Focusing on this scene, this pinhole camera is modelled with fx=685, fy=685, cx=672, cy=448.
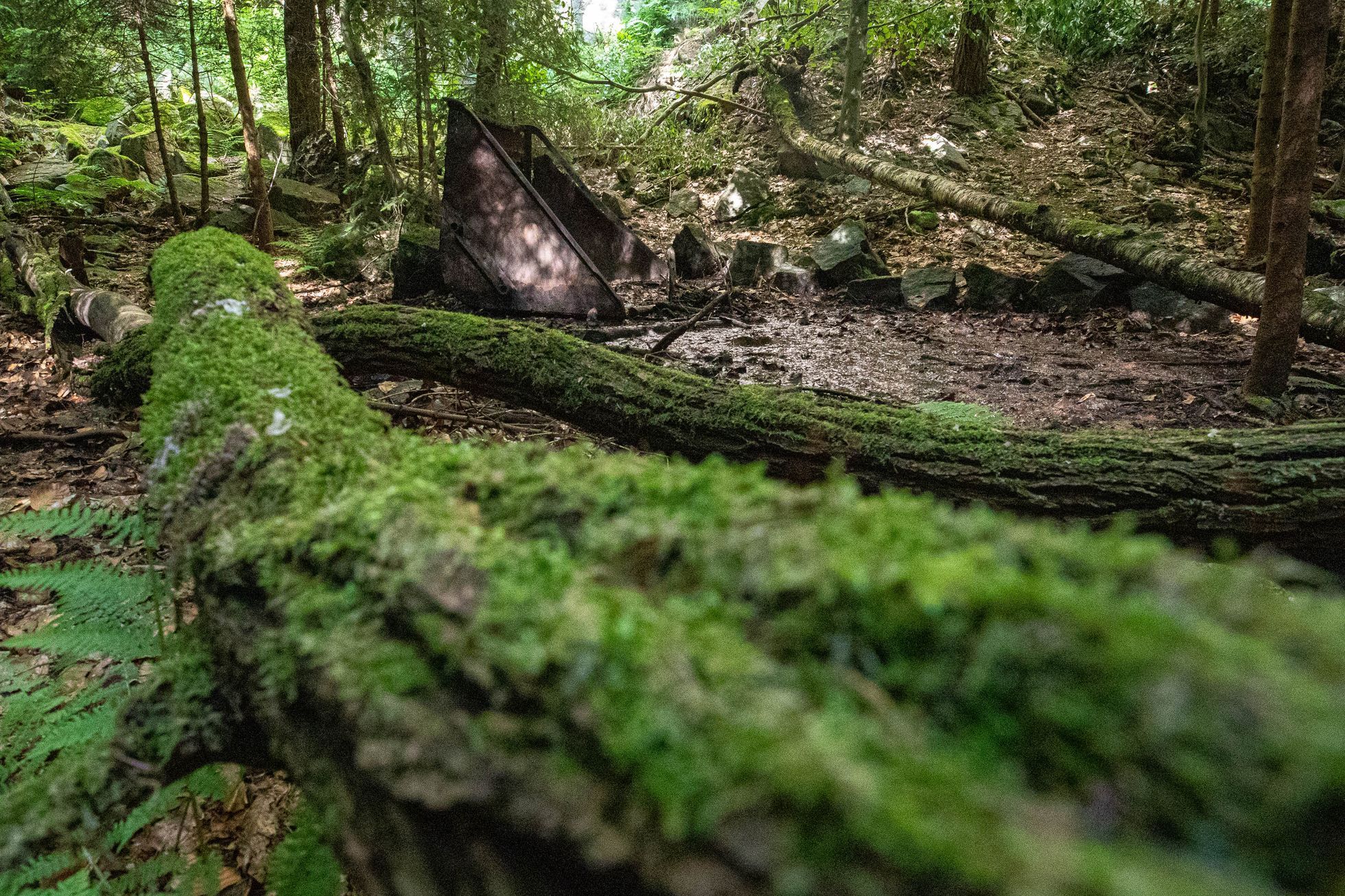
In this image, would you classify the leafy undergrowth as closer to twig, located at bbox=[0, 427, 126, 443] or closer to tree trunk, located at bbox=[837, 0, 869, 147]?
twig, located at bbox=[0, 427, 126, 443]

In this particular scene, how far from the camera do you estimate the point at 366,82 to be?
25.9 ft

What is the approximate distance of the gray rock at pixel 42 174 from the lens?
8545 mm

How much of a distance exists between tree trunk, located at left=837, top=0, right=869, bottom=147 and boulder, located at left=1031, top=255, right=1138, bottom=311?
179 inches

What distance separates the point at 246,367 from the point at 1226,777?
7.89ft

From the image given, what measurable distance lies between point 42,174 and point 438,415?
8.84 metres

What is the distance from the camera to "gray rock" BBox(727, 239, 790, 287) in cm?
805

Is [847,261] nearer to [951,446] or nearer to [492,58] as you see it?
[492,58]

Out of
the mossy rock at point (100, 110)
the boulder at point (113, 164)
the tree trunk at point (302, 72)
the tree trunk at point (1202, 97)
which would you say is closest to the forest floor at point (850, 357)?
the tree trunk at point (1202, 97)

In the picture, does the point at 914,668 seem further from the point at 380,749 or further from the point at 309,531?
the point at 309,531

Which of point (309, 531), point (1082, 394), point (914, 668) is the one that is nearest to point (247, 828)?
point (309, 531)

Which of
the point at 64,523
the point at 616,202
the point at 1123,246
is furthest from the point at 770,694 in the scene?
the point at 616,202

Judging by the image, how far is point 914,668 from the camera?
2.42 feet

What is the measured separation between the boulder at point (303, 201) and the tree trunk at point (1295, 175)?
418 inches

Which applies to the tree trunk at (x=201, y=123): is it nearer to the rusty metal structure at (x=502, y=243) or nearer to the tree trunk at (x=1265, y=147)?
the rusty metal structure at (x=502, y=243)
